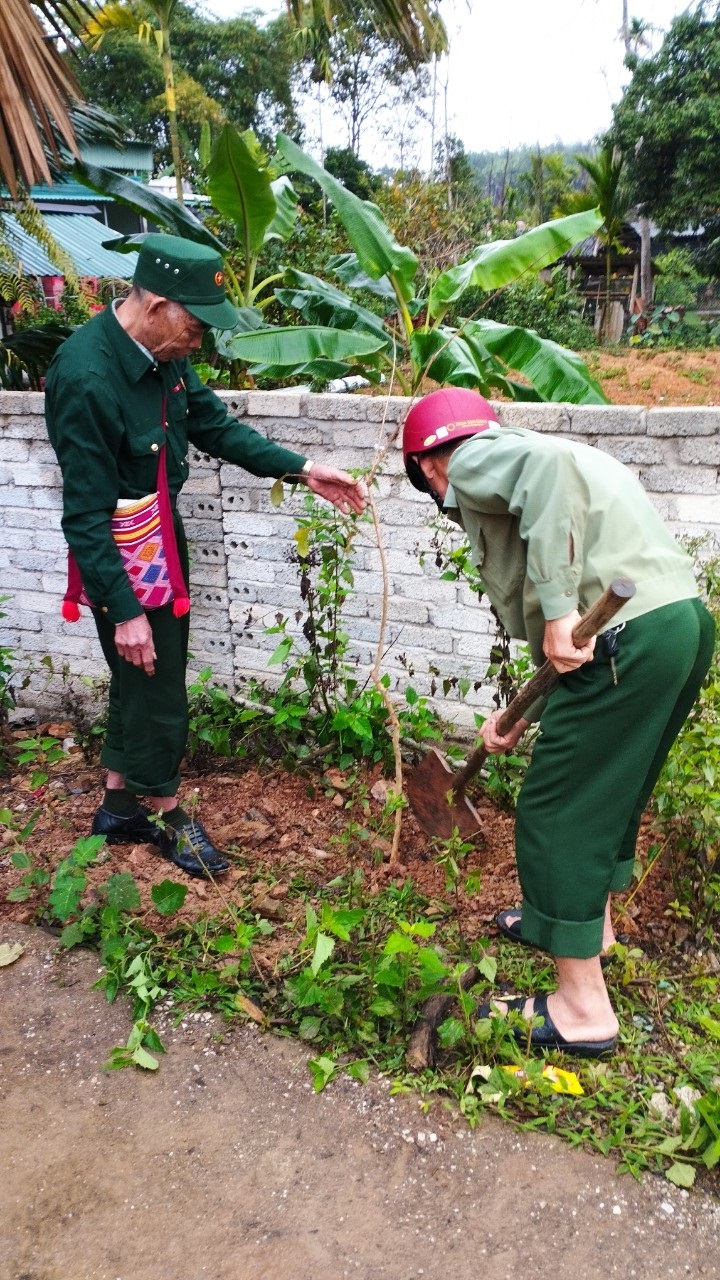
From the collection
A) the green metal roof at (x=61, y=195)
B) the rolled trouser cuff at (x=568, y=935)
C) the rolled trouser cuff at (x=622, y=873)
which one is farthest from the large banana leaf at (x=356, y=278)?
the green metal roof at (x=61, y=195)

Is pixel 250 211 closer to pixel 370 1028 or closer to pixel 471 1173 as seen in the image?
pixel 370 1028

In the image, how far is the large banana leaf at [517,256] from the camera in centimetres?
457

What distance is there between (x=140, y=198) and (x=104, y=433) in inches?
A: 97.0

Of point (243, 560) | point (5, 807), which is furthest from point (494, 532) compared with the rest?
point (5, 807)

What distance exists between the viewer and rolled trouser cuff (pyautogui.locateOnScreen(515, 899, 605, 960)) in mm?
2468

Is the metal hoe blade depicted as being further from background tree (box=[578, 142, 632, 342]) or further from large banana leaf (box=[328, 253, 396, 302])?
background tree (box=[578, 142, 632, 342])

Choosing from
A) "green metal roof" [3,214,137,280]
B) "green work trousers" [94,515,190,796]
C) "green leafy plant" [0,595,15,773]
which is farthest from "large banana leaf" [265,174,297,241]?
"green metal roof" [3,214,137,280]

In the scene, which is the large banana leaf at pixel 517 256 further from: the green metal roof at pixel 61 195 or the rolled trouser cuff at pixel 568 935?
the green metal roof at pixel 61 195

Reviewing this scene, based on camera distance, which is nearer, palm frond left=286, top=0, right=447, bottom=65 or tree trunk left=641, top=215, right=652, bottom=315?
palm frond left=286, top=0, right=447, bottom=65

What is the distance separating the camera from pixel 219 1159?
2.40 meters

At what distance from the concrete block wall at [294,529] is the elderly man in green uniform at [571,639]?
3.71 feet

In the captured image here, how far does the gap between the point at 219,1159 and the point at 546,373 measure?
3.49 metres

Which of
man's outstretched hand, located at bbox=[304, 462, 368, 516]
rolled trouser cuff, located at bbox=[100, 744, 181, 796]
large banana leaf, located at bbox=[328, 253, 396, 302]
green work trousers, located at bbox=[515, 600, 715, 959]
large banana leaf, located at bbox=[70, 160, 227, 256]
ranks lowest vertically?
rolled trouser cuff, located at bbox=[100, 744, 181, 796]

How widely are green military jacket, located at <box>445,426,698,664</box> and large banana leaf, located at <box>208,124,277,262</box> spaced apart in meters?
2.99
